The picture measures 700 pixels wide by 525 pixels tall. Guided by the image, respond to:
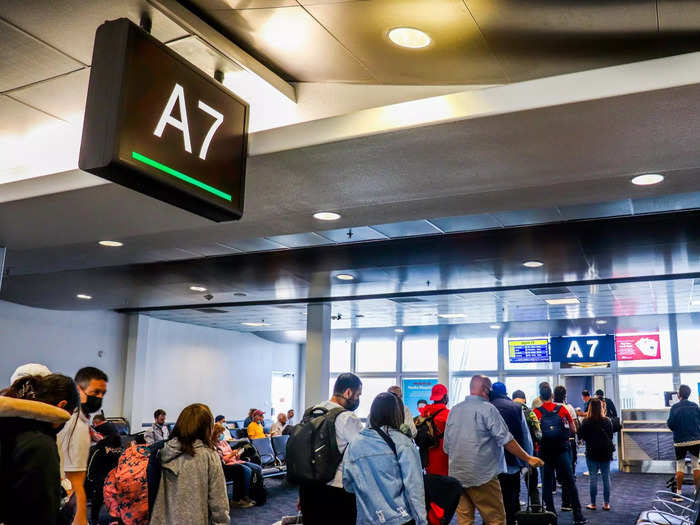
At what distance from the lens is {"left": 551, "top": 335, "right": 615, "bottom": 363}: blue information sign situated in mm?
14914

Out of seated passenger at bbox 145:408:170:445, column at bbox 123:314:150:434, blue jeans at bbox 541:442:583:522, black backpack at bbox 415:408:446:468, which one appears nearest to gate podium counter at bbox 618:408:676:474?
blue jeans at bbox 541:442:583:522

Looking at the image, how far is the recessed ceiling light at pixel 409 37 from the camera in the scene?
3070 mm

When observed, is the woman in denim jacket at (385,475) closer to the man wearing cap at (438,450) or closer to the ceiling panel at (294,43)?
the ceiling panel at (294,43)

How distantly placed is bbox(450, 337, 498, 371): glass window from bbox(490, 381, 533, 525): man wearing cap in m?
12.3

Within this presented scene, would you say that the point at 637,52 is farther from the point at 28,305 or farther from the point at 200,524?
the point at 28,305

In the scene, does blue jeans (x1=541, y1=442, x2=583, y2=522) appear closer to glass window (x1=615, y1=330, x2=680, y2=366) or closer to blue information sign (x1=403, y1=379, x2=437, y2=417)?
glass window (x1=615, y1=330, x2=680, y2=366)

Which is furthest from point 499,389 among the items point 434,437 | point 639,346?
point 639,346

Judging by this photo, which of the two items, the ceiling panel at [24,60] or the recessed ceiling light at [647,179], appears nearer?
the ceiling panel at [24,60]

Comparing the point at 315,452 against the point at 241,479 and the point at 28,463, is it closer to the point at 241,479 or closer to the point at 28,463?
the point at 28,463

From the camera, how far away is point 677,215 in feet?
20.1

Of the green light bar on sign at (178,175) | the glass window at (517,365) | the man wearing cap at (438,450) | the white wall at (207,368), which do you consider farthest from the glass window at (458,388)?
the green light bar on sign at (178,175)

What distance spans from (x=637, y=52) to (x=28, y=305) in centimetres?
1200

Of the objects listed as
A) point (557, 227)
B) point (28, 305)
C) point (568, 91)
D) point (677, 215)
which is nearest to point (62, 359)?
point (28, 305)

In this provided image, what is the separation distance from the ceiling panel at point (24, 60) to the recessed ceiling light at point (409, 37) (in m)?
1.74
